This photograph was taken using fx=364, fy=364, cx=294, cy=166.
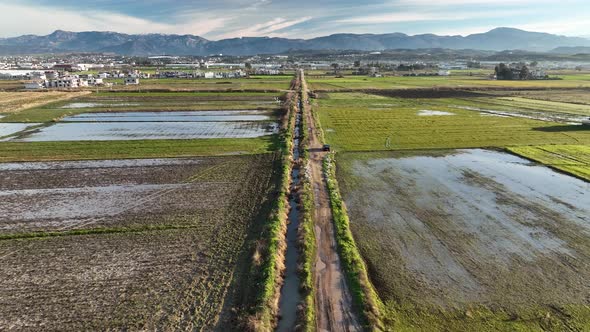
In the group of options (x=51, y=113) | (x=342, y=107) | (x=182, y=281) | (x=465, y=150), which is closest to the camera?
(x=182, y=281)

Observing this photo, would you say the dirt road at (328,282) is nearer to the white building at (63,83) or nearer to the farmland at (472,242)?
the farmland at (472,242)

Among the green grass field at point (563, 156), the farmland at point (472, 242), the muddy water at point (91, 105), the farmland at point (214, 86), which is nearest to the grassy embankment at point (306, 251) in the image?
the farmland at point (472, 242)

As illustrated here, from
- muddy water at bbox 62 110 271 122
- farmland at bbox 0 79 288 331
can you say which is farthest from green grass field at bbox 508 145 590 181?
muddy water at bbox 62 110 271 122

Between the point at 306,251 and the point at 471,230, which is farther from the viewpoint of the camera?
the point at 471,230

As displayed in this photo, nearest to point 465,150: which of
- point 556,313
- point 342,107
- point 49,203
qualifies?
point 556,313

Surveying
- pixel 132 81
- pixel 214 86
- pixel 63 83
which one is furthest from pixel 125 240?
pixel 132 81

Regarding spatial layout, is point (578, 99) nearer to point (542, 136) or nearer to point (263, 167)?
point (542, 136)

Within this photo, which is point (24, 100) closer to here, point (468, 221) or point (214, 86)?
point (214, 86)
